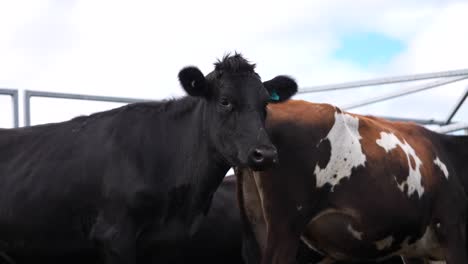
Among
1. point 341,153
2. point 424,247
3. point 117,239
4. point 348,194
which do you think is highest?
point 341,153

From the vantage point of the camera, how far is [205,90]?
663 centimetres

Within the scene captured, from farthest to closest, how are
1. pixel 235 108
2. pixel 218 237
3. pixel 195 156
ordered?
1. pixel 218 237
2. pixel 195 156
3. pixel 235 108

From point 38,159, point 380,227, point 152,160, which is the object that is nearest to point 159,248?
point 152,160

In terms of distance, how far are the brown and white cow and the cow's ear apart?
0.59ft

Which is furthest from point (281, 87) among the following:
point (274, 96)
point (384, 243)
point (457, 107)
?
point (457, 107)

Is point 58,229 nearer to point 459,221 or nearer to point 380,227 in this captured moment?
point 380,227

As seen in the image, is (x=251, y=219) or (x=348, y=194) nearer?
(x=348, y=194)

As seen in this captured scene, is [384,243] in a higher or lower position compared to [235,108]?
lower

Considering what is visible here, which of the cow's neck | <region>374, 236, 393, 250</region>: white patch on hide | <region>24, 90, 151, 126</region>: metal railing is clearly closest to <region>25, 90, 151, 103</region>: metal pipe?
<region>24, 90, 151, 126</region>: metal railing

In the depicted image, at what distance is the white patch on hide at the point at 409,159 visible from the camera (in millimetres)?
7548

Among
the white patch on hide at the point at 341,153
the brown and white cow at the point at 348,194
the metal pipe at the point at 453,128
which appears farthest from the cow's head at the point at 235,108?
the metal pipe at the point at 453,128

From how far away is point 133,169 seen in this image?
21.6 feet

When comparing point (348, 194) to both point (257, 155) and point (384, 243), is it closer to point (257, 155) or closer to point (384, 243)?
point (384, 243)

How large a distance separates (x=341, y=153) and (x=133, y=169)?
1643 millimetres
